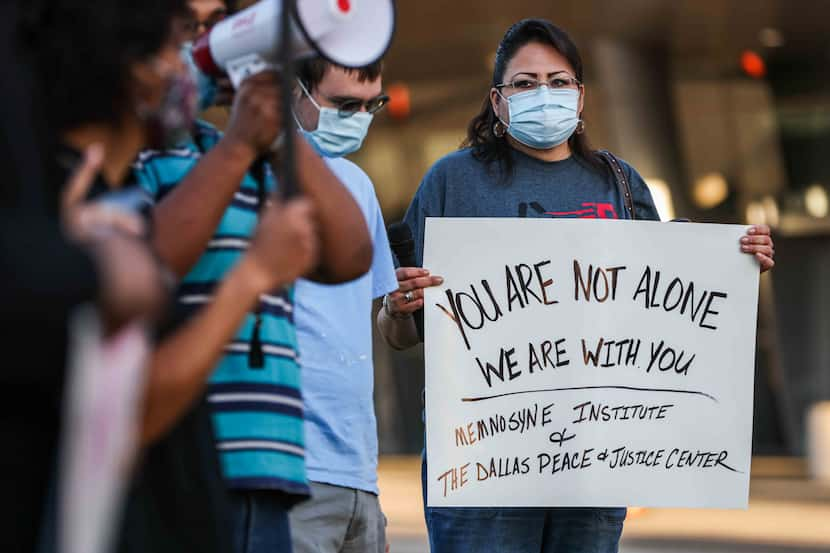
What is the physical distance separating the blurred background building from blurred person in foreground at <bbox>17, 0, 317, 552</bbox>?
979 centimetres

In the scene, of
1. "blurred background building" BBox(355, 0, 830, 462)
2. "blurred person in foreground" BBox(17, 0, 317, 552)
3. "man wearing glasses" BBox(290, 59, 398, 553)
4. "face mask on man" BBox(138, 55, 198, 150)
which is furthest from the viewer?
"blurred background building" BBox(355, 0, 830, 462)

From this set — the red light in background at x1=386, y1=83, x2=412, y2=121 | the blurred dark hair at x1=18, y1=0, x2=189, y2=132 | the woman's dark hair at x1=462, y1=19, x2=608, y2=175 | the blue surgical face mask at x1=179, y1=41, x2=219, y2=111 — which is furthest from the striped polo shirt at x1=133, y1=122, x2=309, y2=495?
the red light in background at x1=386, y1=83, x2=412, y2=121

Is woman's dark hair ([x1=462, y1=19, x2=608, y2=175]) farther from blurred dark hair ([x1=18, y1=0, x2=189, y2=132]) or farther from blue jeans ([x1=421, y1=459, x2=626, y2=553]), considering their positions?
blurred dark hair ([x1=18, y1=0, x2=189, y2=132])

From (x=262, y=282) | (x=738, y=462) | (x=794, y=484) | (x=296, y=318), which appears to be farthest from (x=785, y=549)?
(x=262, y=282)

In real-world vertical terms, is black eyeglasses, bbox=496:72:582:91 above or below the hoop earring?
above

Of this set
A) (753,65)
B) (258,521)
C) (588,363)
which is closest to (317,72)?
(588,363)

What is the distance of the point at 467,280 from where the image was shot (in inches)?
148

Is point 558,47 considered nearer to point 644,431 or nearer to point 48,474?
point 644,431

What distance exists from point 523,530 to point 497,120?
1.10 meters

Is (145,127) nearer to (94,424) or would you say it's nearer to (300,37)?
(300,37)

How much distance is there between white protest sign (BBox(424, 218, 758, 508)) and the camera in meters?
3.73

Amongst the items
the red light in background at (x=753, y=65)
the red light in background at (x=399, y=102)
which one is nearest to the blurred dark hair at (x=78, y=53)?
the red light in background at (x=753, y=65)

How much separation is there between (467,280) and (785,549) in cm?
555

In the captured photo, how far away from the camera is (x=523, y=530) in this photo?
368 centimetres
